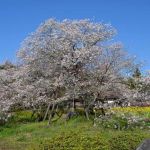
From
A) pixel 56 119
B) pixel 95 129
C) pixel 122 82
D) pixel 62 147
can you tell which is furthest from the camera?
pixel 122 82

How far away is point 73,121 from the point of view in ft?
81.4

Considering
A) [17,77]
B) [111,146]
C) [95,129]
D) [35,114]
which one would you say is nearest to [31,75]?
[17,77]

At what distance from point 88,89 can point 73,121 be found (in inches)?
103

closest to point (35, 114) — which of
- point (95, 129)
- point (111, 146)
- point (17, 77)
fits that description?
point (17, 77)

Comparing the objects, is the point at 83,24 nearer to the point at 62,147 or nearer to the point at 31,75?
the point at 31,75

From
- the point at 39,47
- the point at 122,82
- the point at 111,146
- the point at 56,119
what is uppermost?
the point at 39,47

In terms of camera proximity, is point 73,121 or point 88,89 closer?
point 73,121

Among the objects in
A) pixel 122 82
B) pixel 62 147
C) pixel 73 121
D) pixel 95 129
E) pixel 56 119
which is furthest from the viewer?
pixel 122 82

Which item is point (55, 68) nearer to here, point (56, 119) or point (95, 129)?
point (56, 119)

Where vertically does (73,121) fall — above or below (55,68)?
below

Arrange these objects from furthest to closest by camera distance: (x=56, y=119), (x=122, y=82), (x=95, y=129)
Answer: (x=122, y=82) < (x=56, y=119) < (x=95, y=129)

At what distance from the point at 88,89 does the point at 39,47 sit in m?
3.61

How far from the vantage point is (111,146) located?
41.2 feet

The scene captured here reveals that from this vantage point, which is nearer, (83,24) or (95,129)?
(95,129)
